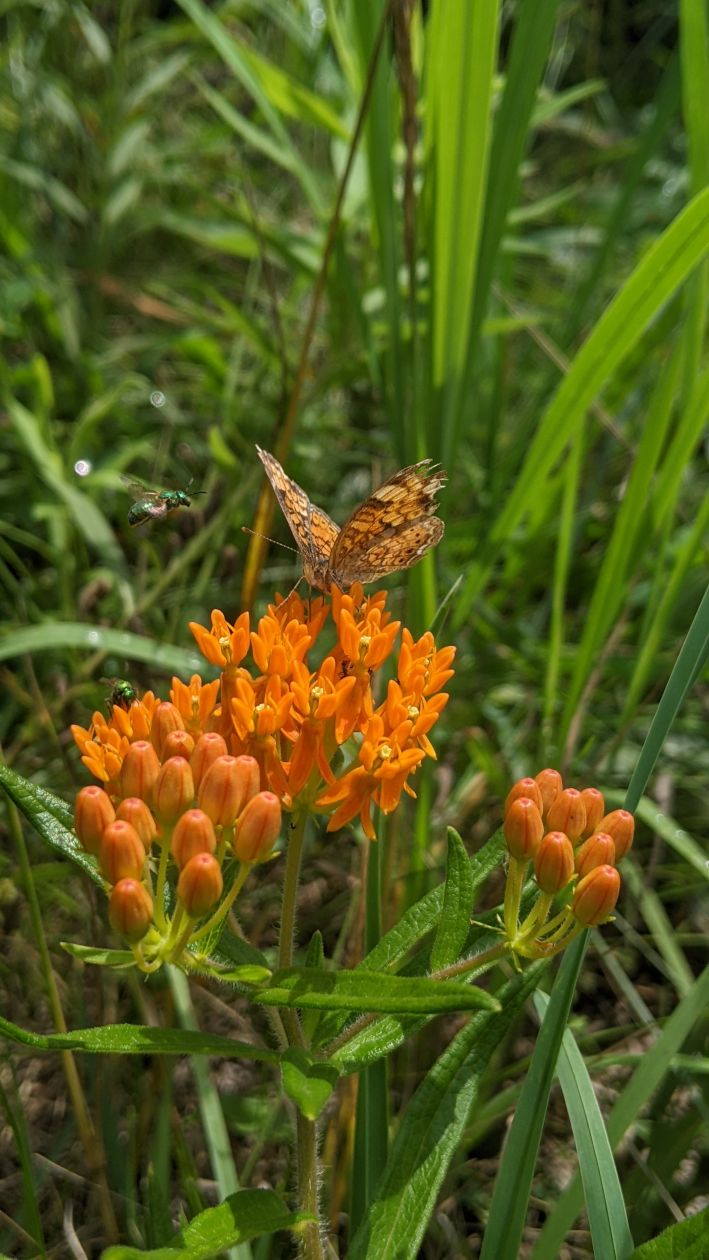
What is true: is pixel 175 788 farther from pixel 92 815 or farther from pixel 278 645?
pixel 278 645

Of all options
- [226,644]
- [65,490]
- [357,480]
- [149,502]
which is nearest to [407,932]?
[226,644]

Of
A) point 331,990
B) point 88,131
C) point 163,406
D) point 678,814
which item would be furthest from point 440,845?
point 88,131

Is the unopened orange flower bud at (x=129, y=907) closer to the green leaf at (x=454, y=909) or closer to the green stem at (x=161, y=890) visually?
the green stem at (x=161, y=890)

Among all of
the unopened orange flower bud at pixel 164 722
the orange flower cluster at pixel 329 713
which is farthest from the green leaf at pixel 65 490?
the unopened orange flower bud at pixel 164 722

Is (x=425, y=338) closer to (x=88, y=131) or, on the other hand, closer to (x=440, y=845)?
(x=440, y=845)

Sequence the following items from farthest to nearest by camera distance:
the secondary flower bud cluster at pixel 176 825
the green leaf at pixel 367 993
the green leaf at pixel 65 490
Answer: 1. the green leaf at pixel 65 490
2. the secondary flower bud cluster at pixel 176 825
3. the green leaf at pixel 367 993

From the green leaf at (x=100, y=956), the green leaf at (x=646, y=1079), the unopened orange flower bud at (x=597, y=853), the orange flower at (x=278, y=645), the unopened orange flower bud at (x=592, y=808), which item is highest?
the orange flower at (x=278, y=645)

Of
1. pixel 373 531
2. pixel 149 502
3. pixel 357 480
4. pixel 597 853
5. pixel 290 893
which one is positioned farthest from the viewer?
pixel 357 480
